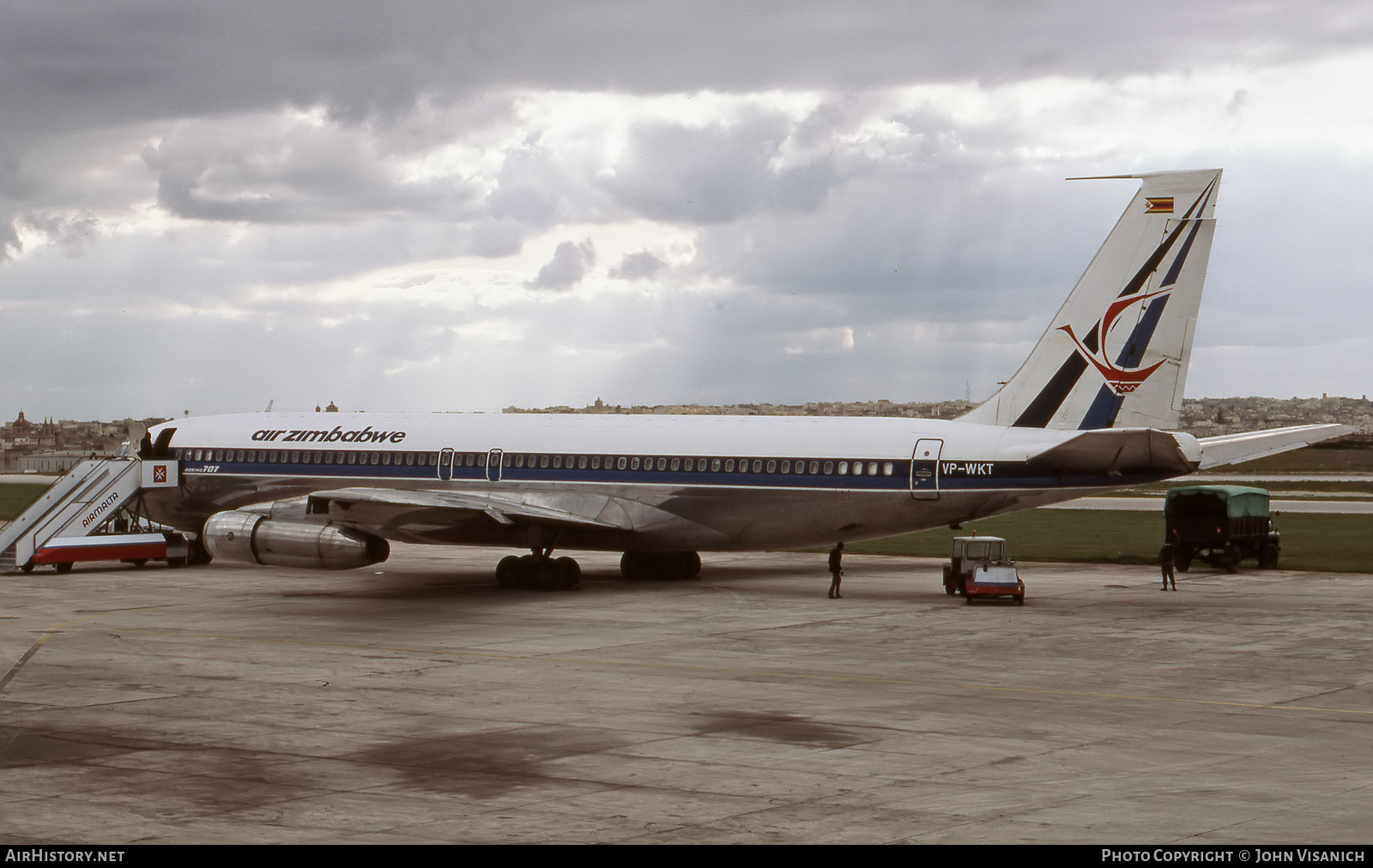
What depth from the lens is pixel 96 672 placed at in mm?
22875

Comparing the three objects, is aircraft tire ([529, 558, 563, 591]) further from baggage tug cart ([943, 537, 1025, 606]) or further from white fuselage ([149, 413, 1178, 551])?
baggage tug cart ([943, 537, 1025, 606])

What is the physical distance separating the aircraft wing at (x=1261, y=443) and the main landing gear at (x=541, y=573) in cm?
1570

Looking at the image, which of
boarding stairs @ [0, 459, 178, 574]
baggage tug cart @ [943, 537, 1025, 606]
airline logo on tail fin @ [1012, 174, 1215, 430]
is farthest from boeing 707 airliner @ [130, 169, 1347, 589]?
boarding stairs @ [0, 459, 178, 574]

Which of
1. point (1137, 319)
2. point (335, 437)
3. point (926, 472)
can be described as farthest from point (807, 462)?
point (335, 437)

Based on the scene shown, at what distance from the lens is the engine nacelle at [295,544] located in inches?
1289

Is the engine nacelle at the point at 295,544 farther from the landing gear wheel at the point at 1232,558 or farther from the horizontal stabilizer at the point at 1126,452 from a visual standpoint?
the landing gear wheel at the point at 1232,558

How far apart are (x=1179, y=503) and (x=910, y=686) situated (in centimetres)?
2382

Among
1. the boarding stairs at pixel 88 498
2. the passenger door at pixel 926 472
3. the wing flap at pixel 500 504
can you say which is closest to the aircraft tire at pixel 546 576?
the wing flap at pixel 500 504

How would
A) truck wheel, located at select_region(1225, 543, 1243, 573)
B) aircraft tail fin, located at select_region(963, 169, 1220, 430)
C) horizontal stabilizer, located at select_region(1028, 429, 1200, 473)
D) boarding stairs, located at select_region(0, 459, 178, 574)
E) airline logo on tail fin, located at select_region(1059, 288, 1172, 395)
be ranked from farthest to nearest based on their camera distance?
boarding stairs, located at select_region(0, 459, 178, 574)
truck wheel, located at select_region(1225, 543, 1243, 573)
airline logo on tail fin, located at select_region(1059, 288, 1172, 395)
aircraft tail fin, located at select_region(963, 169, 1220, 430)
horizontal stabilizer, located at select_region(1028, 429, 1200, 473)

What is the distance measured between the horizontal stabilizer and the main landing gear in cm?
1255

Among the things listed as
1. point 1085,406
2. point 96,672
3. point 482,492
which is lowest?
point 96,672

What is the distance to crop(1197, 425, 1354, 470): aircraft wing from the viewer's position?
33.3 metres

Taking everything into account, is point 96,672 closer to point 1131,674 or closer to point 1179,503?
point 1131,674
